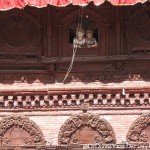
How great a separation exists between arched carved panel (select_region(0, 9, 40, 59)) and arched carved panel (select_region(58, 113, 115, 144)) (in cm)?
225

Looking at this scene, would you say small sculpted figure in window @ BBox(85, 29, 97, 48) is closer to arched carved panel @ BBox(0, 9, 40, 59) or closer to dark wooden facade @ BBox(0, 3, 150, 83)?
dark wooden facade @ BBox(0, 3, 150, 83)

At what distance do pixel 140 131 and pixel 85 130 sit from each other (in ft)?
4.97

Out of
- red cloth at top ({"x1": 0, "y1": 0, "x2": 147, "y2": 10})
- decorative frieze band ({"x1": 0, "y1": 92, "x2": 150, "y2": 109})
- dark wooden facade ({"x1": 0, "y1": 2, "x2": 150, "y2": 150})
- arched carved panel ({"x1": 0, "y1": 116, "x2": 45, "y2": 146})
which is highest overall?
red cloth at top ({"x1": 0, "y1": 0, "x2": 147, "y2": 10})

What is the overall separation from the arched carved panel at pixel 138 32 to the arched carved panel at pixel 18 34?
2.64 metres

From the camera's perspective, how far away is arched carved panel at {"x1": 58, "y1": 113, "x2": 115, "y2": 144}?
1794 centimetres

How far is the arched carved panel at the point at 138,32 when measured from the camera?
727 inches

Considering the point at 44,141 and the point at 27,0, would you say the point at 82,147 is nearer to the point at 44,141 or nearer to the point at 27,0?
the point at 44,141

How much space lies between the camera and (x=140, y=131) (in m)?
18.0

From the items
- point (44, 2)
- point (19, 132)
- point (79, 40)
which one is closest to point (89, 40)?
point (79, 40)

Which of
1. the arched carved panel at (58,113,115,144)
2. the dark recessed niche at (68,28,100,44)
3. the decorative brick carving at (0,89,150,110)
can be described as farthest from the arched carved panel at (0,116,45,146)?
the dark recessed niche at (68,28,100,44)

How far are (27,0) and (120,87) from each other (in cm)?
352

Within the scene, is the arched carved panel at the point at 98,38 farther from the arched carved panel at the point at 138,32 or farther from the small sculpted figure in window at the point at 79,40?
the arched carved panel at the point at 138,32

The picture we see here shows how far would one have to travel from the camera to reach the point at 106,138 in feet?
58.8

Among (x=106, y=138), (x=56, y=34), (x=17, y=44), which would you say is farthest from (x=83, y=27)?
(x=106, y=138)
